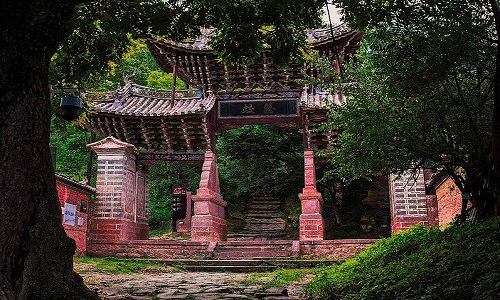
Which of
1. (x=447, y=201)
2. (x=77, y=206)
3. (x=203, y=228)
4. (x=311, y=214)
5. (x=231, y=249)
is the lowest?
(x=231, y=249)

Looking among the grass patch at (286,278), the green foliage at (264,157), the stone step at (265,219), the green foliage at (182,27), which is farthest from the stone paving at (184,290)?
the stone step at (265,219)

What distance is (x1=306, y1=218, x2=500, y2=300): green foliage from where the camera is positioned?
4.34 metres

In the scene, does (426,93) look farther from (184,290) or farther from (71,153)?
(71,153)

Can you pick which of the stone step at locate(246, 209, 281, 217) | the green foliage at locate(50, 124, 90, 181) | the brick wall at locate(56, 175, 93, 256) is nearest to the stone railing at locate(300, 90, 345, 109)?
the brick wall at locate(56, 175, 93, 256)

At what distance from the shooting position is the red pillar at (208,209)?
14805mm

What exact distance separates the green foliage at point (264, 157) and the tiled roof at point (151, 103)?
4.21m

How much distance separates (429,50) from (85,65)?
504 cm

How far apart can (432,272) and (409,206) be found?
Result: 9810mm

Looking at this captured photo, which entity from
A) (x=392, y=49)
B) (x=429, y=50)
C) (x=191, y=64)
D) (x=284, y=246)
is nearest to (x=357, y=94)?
(x=392, y=49)

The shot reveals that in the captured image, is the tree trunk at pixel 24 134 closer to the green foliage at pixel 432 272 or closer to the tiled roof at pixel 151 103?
the green foliage at pixel 432 272

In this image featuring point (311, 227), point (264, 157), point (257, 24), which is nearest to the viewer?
point (257, 24)

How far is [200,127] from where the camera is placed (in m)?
16.2

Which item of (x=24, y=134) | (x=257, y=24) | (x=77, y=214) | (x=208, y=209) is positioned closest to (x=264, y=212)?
(x=208, y=209)

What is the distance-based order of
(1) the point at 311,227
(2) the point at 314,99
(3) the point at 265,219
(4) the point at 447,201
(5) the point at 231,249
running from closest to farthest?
(4) the point at 447,201 < (5) the point at 231,249 < (1) the point at 311,227 < (2) the point at 314,99 < (3) the point at 265,219
